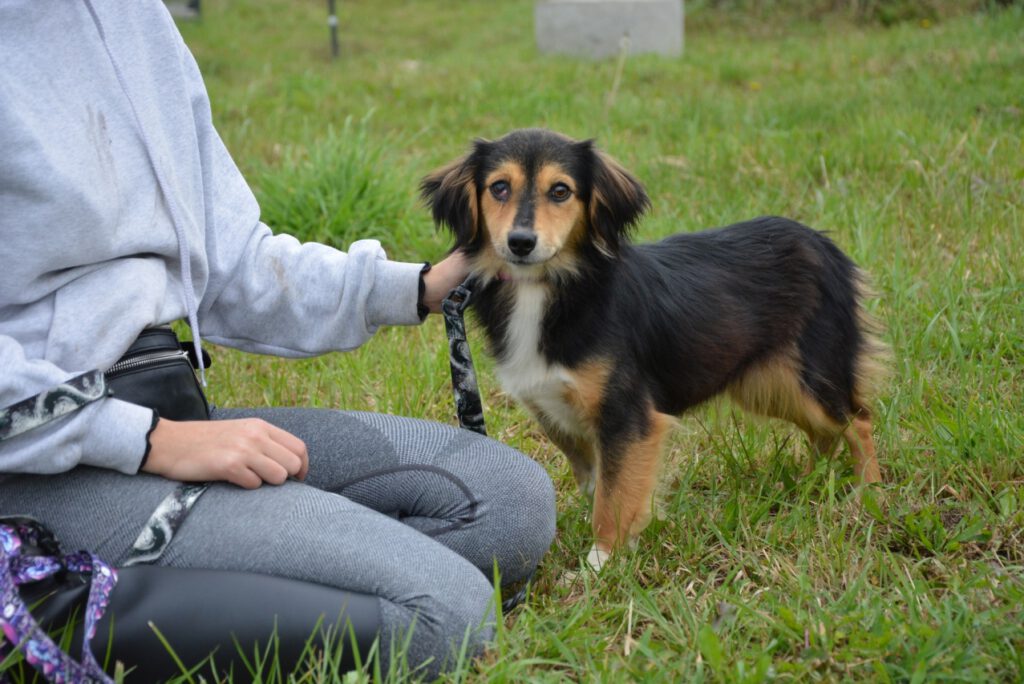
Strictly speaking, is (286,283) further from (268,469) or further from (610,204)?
(610,204)

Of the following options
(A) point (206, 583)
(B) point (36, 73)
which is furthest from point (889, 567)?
(B) point (36, 73)

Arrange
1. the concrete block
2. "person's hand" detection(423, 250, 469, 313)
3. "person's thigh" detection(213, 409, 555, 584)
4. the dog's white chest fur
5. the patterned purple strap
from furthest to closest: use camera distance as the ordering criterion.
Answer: the concrete block → the dog's white chest fur → "person's hand" detection(423, 250, 469, 313) → "person's thigh" detection(213, 409, 555, 584) → the patterned purple strap

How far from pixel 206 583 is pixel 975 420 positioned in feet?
6.10

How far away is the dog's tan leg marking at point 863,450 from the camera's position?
2.67m

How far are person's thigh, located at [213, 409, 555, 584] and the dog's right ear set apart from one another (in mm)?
588

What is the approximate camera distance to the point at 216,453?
1778mm

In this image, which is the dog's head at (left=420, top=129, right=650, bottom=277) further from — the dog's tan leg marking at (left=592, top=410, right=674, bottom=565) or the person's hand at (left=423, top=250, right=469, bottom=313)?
the dog's tan leg marking at (left=592, top=410, right=674, bottom=565)

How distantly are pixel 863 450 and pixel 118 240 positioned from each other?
6.14ft

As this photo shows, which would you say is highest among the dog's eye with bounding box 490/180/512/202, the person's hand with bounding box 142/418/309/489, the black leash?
the dog's eye with bounding box 490/180/512/202

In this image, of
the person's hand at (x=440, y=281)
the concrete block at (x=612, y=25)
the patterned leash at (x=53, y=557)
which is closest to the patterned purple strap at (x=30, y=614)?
the patterned leash at (x=53, y=557)

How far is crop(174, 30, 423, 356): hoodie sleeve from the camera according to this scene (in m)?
2.28

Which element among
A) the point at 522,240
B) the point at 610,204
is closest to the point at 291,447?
the point at 522,240

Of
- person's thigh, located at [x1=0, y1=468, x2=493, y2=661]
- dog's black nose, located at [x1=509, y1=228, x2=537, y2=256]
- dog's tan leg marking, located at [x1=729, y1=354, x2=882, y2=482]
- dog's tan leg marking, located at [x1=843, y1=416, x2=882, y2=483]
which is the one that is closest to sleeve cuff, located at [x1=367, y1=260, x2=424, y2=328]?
dog's black nose, located at [x1=509, y1=228, x2=537, y2=256]

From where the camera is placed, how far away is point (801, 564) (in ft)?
6.95
